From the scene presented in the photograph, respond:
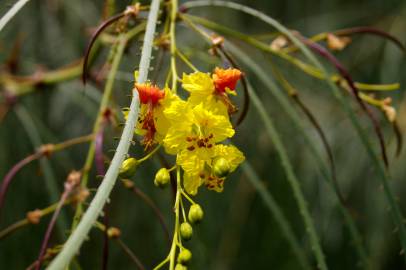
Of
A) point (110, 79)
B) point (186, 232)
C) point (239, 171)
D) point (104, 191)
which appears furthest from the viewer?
point (239, 171)

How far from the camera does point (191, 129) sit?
25.0 inches

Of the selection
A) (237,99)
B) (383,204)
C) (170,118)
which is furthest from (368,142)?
(237,99)

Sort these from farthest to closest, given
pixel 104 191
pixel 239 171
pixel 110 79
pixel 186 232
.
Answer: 1. pixel 239 171
2. pixel 110 79
3. pixel 186 232
4. pixel 104 191

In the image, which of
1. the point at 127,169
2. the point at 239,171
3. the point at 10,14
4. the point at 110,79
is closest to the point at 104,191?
the point at 127,169

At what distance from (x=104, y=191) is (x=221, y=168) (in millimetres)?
163

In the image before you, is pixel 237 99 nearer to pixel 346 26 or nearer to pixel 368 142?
pixel 346 26

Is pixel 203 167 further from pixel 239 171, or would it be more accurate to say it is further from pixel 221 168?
pixel 239 171

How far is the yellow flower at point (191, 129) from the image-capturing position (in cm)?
63

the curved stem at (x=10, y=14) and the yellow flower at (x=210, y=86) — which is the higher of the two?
the curved stem at (x=10, y=14)

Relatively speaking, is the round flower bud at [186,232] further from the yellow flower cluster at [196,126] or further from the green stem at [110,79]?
the green stem at [110,79]

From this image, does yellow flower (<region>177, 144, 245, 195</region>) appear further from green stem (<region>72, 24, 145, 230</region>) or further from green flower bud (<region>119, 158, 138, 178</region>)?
green stem (<region>72, 24, 145, 230</region>)

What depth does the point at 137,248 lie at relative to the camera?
1746 mm

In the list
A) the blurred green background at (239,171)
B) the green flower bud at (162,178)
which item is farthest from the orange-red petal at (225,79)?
the blurred green background at (239,171)

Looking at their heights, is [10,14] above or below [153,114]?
above
